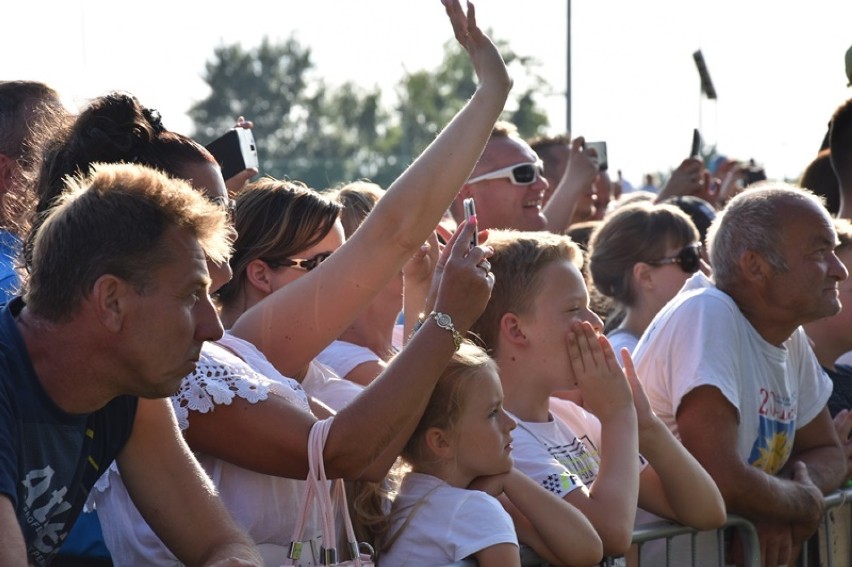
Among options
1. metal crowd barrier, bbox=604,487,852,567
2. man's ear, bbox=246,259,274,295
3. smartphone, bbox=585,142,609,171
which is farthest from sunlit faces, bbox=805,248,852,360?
man's ear, bbox=246,259,274,295

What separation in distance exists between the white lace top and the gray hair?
85.3 inches

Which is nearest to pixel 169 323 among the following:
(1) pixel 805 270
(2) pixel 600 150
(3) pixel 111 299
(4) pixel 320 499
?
(3) pixel 111 299

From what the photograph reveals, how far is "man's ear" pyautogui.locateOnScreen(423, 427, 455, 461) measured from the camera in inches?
131

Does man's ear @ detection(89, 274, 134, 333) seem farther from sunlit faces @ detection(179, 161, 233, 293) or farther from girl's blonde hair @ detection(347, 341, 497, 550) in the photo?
girl's blonde hair @ detection(347, 341, 497, 550)

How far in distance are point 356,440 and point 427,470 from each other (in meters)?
0.57

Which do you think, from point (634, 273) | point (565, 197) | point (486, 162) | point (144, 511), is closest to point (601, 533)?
point (144, 511)

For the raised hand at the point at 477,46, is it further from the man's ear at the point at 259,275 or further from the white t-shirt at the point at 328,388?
the white t-shirt at the point at 328,388

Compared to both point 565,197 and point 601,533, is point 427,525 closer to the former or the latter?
point 601,533

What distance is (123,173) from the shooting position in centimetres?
249

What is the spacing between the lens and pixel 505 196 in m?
5.97

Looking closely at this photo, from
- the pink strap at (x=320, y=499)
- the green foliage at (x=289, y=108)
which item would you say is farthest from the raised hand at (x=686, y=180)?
the green foliage at (x=289, y=108)

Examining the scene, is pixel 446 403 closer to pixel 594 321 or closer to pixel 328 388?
pixel 328 388

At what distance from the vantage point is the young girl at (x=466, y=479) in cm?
326

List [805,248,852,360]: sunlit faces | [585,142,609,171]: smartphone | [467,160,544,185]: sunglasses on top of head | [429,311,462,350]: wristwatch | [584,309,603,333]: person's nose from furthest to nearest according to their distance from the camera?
[585,142,609,171]: smartphone < [467,160,544,185]: sunglasses on top of head < [805,248,852,360]: sunlit faces < [584,309,603,333]: person's nose < [429,311,462,350]: wristwatch
